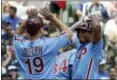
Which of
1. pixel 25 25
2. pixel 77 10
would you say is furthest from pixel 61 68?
pixel 77 10

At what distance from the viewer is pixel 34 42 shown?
8938mm

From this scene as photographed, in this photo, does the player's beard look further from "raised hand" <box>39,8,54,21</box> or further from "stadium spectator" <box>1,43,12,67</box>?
"stadium spectator" <box>1,43,12,67</box>

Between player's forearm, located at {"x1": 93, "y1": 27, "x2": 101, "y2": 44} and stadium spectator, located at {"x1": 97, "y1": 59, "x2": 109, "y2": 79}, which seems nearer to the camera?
player's forearm, located at {"x1": 93, "y1": 27, "x2": 101, "y2": 44}

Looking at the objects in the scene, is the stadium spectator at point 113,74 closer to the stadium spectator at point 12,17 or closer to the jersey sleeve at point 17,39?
the stadium spectator at point 12,17

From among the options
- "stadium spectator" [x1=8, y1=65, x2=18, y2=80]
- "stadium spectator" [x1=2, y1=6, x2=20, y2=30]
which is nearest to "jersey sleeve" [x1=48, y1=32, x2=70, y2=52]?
"stadium spectator" [x1=8, y1=65, x2=18, y2=80]

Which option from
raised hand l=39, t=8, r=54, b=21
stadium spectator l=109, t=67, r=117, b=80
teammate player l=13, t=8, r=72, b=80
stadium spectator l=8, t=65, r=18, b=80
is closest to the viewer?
raised hand l=39, t=8, r=54, b=21

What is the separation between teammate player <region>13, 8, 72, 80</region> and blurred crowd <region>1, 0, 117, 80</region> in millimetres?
2609

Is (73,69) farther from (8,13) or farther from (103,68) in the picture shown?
(8,13)

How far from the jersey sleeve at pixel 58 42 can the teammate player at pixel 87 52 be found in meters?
0.20

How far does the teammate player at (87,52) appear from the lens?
28.0 feet

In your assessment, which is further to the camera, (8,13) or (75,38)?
(8,13)

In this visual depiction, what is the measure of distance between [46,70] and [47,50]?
360mm

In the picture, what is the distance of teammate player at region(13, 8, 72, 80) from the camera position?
29.0ft

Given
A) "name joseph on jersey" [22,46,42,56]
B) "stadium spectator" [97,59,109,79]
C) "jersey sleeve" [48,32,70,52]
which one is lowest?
"stadium spectator" [97,59,109,79]
